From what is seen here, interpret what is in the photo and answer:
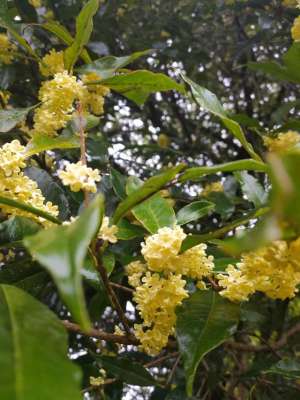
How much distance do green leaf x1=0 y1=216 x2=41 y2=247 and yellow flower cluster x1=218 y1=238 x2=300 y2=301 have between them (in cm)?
38

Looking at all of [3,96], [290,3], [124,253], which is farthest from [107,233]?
[290,3]

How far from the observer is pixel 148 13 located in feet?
9.38

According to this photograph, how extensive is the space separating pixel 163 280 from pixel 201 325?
0.11m

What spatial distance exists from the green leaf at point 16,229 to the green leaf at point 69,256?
0.34 meters

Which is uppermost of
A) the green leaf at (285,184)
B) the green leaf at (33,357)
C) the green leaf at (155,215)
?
the green leaf at (285,184)

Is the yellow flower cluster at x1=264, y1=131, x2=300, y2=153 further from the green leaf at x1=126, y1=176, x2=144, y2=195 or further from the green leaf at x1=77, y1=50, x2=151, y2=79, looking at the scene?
the green leaf at x1=126, y1=176, x2=144, y2=195

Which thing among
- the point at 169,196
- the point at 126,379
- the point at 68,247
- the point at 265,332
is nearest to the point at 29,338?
the point at 68,247

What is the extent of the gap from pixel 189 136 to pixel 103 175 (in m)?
1.38

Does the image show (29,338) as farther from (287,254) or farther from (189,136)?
(189,136)

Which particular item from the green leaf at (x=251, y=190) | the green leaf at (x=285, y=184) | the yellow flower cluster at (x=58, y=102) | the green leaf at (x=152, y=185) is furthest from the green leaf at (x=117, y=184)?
the green leaf at (x=285, y=184)

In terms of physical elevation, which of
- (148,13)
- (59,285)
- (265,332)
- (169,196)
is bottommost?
(265,332)

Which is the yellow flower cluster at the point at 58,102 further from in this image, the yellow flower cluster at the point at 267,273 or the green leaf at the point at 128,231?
the yellow flower cluster at the point at 267,273

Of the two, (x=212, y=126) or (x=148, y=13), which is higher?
(x=148, y=13)

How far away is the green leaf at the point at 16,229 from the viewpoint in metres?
1.01
